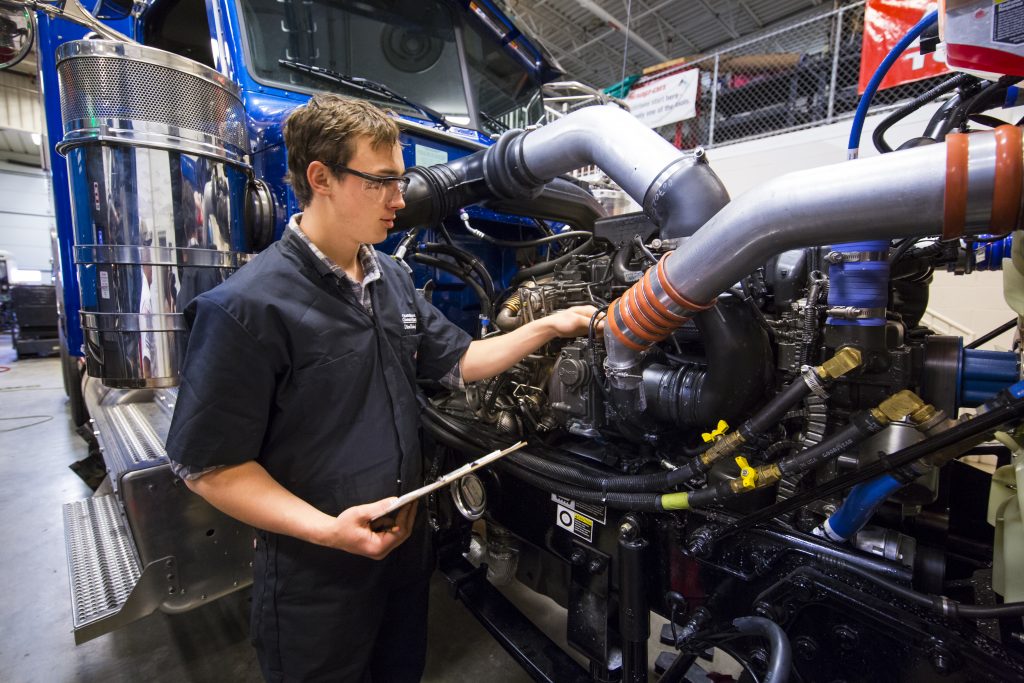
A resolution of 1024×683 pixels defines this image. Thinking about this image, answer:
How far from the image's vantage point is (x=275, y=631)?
1.17m

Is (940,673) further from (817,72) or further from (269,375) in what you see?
(817,72)

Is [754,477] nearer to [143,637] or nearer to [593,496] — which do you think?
[593,496]

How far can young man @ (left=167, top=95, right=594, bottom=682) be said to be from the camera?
0.99 meters

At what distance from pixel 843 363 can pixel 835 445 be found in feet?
0.53

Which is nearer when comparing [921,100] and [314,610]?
[314,610]

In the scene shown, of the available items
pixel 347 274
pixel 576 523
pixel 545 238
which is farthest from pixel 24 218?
pixel 576 523

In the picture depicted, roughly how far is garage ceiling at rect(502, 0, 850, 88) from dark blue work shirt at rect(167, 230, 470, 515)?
25.0ft

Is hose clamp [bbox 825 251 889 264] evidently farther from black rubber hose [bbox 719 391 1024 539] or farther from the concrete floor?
the concrete floor

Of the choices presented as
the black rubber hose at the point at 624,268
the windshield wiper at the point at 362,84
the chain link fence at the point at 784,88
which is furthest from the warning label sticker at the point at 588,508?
the chain link fence at the point at 784,88

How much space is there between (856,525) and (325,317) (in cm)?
119

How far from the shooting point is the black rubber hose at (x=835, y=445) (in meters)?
0.92

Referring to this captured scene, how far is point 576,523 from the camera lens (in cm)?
140

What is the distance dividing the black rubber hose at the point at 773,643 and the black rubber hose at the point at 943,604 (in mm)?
193

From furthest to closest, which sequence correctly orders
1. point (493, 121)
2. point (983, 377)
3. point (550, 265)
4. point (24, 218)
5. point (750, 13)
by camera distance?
point (24, 218), point (750, 13), point (493, 121), point (550, 265), point (983, 377)
